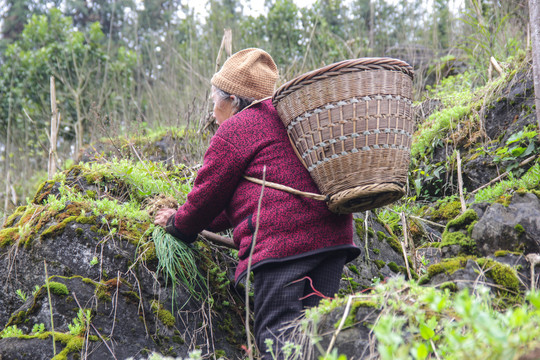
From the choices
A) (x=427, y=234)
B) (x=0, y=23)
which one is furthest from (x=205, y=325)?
(x=0, y=23)

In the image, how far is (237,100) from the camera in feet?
8.81

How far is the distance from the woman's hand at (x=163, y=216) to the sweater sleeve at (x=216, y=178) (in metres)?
0.45

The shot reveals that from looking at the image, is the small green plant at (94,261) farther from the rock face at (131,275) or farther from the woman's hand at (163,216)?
the woman's hand at (163,216)

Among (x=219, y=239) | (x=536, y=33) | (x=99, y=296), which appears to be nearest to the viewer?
(x=99, y=296)

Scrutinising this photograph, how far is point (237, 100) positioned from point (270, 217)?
0.78m

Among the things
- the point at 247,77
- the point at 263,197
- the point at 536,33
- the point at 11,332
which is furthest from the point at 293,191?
the point at 536,33

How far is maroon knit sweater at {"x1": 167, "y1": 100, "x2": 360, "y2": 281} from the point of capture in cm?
227

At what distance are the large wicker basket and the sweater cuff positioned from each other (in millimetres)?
935

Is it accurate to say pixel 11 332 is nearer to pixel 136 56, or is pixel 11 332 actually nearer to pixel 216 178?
pixel 216 178

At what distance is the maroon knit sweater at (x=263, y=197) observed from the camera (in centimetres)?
227

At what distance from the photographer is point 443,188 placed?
4.76 meters

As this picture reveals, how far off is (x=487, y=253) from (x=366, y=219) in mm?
965

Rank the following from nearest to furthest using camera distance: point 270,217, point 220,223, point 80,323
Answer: point 270,217 < point 80,323 < point 220,223

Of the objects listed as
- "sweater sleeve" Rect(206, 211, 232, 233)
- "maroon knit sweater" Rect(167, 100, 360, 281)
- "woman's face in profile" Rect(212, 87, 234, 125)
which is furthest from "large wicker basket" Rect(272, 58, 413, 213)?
"sweater sleeve" Rect(206, 211, 232, 233)
